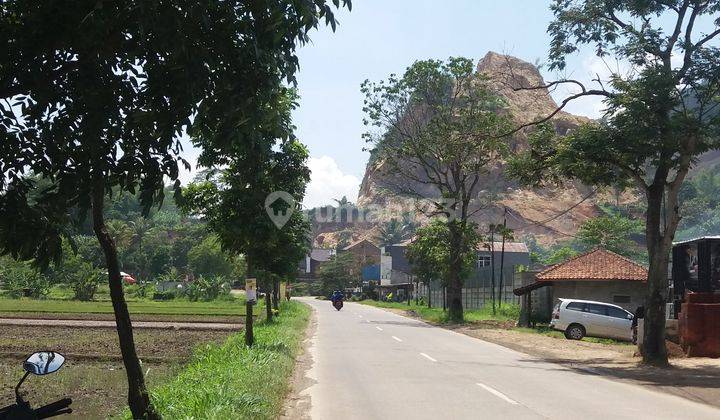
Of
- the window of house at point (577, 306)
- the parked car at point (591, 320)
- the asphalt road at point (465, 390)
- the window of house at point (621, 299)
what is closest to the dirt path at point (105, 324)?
the asphalt road at point (465, 390)

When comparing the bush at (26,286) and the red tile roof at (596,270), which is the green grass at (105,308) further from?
the red tile roof at (596,270)

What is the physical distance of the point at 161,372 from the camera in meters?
17.2

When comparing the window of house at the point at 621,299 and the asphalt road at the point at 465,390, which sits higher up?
the window of house at the point at 621,299

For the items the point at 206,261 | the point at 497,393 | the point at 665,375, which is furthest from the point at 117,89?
the point at 206,261

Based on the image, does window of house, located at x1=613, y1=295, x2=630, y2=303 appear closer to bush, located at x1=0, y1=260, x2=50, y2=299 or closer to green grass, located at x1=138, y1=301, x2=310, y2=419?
green grass, located at x1=138, y1=301, x2=310, y2=419

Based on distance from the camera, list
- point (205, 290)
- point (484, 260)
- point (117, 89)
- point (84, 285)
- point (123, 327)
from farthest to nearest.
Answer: point (484, 260) < point (205, 290) < point (84, 285) < point (123, 327) < point (117, 89)

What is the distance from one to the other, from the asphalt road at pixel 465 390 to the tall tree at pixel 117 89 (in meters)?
6.65

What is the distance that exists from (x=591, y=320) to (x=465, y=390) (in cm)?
1981

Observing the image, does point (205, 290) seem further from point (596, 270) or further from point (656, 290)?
point (656, 290)

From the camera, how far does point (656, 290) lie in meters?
20.2

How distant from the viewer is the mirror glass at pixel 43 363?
458 cm

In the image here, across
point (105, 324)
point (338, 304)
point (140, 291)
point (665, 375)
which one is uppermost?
point (140, 291)

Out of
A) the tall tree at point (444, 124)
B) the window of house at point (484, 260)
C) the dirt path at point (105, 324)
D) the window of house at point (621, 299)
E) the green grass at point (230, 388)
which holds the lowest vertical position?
the dirt path at point (105, 324)

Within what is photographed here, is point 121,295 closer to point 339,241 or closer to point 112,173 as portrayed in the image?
point 112,173
